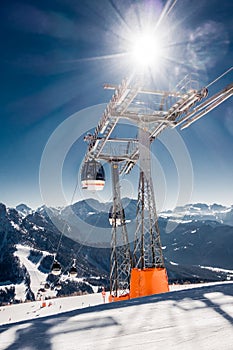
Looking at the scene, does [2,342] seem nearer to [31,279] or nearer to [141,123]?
[141,123]

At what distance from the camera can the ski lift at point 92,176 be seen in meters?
17.8

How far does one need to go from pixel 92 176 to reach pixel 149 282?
7902mm

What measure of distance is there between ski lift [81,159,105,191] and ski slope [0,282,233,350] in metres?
13.0

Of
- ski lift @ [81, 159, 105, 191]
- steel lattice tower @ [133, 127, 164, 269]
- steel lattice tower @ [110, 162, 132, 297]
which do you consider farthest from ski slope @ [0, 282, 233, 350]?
steel lattice tower @ [110, 162, 132, 297]

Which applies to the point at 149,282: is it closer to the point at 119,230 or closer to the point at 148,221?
the point at 148,221

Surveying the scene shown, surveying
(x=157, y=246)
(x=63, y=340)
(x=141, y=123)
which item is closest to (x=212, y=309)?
(x=63, y=340)

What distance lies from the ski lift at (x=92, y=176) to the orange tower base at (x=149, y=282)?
6.96 meters

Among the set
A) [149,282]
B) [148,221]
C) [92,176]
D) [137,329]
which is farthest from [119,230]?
[137,329]

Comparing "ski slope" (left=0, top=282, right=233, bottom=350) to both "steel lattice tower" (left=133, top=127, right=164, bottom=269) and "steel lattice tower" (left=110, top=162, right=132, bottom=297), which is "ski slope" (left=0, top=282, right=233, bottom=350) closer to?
"steel lattice tower" (left=133, top=127, right=164, bottom=269)

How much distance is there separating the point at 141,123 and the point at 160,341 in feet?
38.8

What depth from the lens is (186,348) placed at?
3.02 metres

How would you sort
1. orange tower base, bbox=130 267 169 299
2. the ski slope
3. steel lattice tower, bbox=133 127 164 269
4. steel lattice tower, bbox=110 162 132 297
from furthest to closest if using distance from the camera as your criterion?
1. steel lattice tower, bbox=110 162 132 297
2. steel lattice tower, bbox=133 127 164 269
3. orange tower base, bbox=130 267 169 299
4. the ski slope

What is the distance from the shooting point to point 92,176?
17812mm

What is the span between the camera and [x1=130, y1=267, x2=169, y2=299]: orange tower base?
1183 cm
